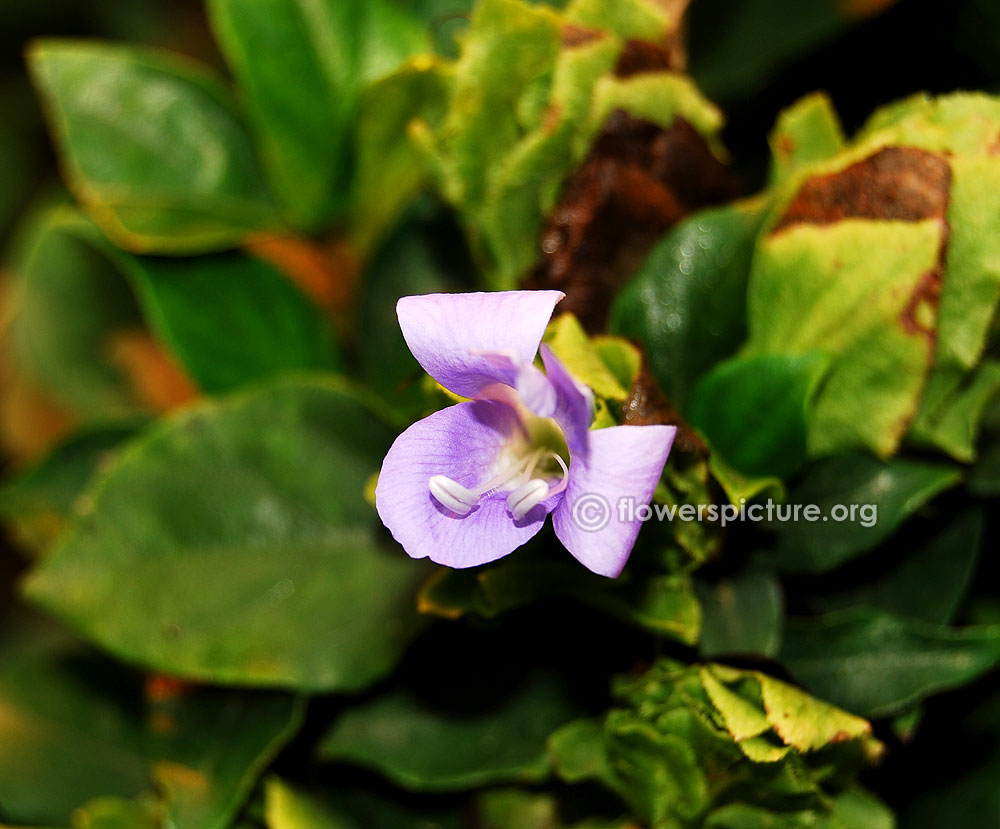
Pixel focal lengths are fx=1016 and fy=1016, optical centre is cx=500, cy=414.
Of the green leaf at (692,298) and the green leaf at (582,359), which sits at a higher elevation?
the green leaf at (582,359)

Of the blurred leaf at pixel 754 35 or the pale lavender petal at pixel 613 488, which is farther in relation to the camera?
the blurred leaf at pixel 754 35

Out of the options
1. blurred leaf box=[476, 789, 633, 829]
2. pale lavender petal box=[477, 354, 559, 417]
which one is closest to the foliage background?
blurred leaf box=[476, 789, 633, 829]

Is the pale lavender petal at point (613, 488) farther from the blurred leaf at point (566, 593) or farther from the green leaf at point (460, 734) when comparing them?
the green leaf at point (460, 734)

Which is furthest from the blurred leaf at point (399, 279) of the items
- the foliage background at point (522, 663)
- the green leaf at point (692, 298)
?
the green leaf at point (692, 298)

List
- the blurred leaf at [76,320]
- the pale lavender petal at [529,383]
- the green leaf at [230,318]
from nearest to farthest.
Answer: the pale lavender petal at [529,383] < the green leaf at [230,318] < the blurred leaf at [76,320]

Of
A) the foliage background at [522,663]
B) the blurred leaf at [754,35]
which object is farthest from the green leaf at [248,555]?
the blurred leaf at [754,35]

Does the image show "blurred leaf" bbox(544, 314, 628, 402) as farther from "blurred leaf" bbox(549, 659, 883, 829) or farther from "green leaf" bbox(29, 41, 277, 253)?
A: "green leaf" bbox(29, 41, 277, 253)

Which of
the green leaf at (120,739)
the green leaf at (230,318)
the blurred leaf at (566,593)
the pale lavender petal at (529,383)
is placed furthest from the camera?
the green leaf at (230,318)

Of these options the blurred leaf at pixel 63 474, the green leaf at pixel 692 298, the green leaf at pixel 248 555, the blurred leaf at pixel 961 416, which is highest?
the green leaf at pixel 692 298
